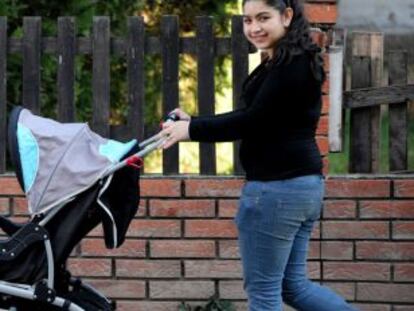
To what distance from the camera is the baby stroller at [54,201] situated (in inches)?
165

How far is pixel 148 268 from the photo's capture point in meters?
5.62

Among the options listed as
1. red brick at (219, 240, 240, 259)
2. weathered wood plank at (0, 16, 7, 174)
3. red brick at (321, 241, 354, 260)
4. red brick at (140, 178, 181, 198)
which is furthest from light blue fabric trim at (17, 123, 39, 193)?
red brick at (321, 241, 354, 260)

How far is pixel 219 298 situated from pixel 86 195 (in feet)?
5.34

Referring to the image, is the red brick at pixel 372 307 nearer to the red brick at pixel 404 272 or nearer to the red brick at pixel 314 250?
the red brick at pixel 404 272

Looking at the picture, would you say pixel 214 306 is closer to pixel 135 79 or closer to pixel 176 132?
pixel 135 79

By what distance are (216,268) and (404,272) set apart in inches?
38.5

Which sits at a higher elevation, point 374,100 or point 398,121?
point 374,100

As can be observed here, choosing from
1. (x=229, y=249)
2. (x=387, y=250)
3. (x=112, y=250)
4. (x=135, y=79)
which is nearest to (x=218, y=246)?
(x=229, y=249)

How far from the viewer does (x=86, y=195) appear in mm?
4199

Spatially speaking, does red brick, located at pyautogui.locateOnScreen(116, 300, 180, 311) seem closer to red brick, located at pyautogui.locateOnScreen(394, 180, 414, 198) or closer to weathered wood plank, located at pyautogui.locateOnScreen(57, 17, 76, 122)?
weathered wood plank, located at pyautogui.locateOnScreen(57, 17, 76, 122)

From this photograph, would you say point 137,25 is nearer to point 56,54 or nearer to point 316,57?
point 56,54

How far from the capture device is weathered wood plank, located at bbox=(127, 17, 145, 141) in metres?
5.58

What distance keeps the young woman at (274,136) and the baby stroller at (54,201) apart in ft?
0.94

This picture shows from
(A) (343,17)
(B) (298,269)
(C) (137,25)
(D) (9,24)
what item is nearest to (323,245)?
(B) (298,269)
